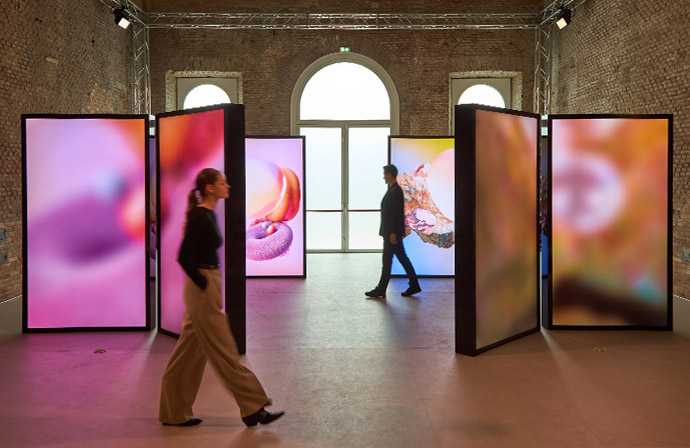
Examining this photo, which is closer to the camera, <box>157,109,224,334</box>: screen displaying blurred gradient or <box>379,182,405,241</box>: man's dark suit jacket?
<box>157,109,224,334</box>: screen displaying blurred gradient

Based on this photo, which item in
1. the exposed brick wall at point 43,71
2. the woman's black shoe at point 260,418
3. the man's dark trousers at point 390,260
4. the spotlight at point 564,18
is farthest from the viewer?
the spotlight at point 564,18

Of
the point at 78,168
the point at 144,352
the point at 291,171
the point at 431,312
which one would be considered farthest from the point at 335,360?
the point at 291,171

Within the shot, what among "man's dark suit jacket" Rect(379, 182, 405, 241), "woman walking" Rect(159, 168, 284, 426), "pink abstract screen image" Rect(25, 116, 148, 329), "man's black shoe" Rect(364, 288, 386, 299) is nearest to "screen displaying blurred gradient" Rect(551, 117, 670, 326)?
"man's dark suit jacket" Rect(379, 182, 405, 241)

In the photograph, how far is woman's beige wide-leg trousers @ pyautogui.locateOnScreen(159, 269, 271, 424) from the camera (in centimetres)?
385

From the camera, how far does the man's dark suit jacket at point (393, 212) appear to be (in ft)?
28.1

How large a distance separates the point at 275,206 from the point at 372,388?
19.4 ft

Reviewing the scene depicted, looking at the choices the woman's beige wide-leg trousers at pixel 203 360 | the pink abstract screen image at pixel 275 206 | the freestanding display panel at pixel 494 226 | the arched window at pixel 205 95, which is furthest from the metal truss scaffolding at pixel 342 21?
the woman's beige wide-leg trousers at pixel 203 360

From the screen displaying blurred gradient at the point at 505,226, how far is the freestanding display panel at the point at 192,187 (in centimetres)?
218

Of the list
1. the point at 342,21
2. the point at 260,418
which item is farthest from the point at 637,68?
the point at 260,418

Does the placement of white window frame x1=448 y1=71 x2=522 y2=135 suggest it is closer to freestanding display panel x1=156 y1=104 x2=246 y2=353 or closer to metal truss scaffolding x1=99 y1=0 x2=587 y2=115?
metal truss scaffolding x1=99 y1=0 x2=587 y2=115

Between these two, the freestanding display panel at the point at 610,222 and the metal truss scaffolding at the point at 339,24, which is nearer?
the freestanding display panel at the point at 610,222

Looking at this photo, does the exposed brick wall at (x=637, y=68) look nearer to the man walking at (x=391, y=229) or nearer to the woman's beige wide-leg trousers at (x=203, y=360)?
the man walking at (x=391, y=229)

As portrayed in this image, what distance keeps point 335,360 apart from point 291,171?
5.34 metres

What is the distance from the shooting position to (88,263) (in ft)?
21.6
